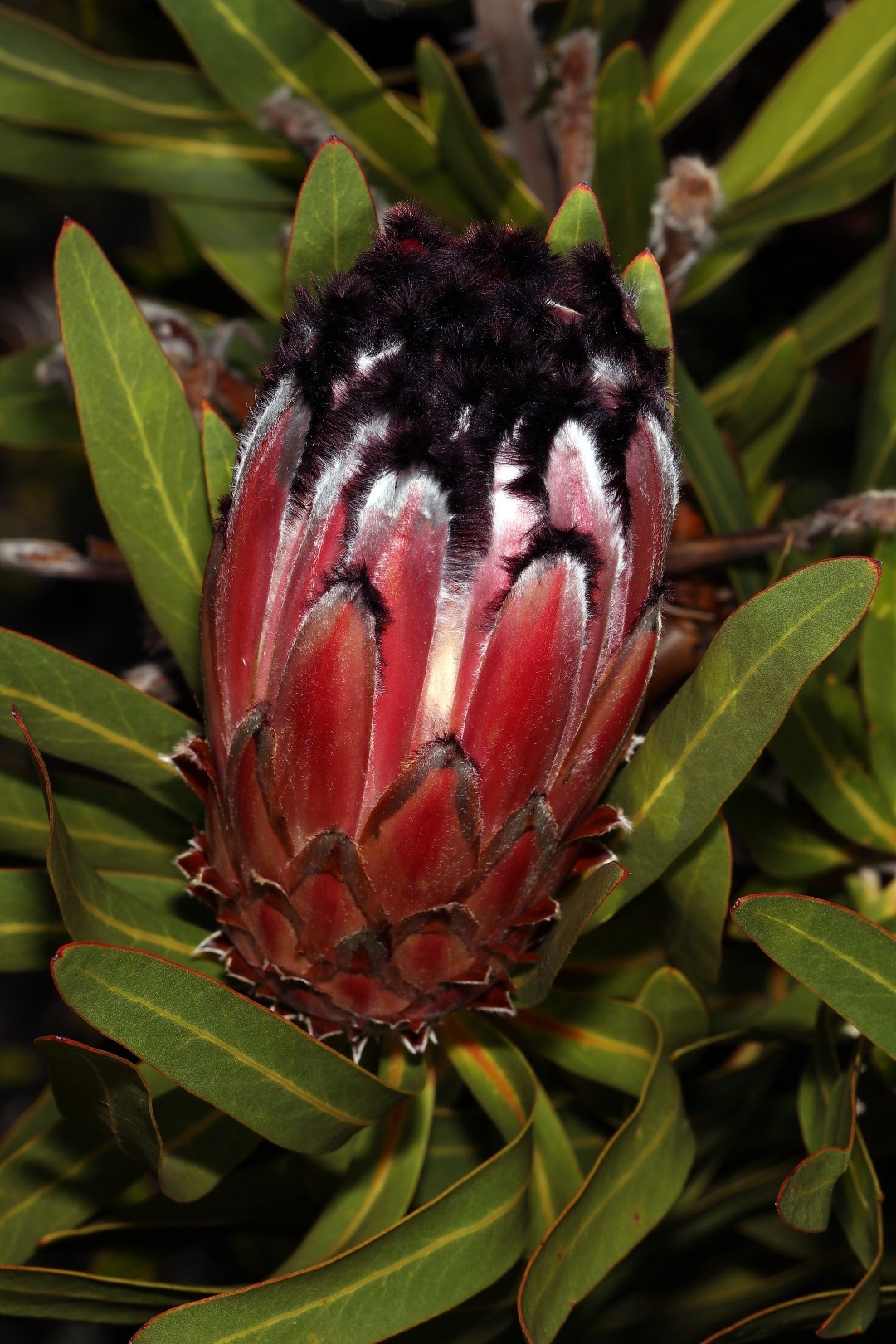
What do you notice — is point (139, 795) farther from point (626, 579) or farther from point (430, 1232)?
point (626, 579)

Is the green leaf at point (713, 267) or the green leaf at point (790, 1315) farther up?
the green leaf at point (713, 267)

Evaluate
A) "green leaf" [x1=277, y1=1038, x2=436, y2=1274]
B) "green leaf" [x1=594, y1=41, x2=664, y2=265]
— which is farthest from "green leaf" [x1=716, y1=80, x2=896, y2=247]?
"green leaf" [x1=277, y1=1038, x2=436, y2=1274]

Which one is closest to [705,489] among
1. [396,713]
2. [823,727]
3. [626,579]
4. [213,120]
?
[823,727]

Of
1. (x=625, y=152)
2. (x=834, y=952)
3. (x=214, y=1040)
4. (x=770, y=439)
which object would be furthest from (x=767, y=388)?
(x=214, y=1040)

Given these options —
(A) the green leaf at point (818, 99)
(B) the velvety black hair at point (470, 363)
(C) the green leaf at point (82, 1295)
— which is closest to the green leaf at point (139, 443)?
(B) the velvety black hair at point (470, 363)

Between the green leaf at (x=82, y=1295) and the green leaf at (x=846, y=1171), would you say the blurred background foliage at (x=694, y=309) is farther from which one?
the green leaf at (x=82, y=1295)

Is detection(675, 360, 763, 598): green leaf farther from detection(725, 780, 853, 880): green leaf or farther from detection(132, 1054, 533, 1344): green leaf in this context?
detection(132, 1054, 533, 1344): green leaf

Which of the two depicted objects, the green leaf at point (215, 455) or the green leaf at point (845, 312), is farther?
the green leaf at point (845, 312)
